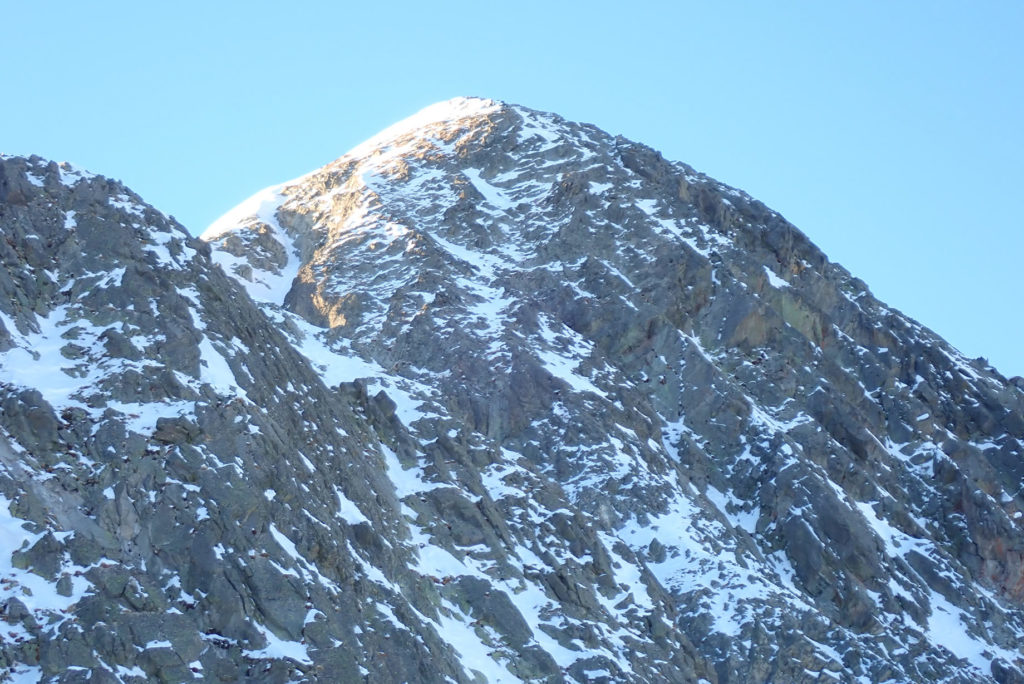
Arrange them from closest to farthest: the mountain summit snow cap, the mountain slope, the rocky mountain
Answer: the rocky mountain
the mountain slope
the mountain summit snow cap

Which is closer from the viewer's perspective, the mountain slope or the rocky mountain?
the rocky mountain

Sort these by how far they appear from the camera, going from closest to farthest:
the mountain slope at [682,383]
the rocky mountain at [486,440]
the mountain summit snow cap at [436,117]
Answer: the rocky mountain at [486,440], the mountain slope at [682,383], the mountain summit snow cap at [436,117]

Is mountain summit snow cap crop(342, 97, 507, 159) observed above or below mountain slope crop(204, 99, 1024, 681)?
above

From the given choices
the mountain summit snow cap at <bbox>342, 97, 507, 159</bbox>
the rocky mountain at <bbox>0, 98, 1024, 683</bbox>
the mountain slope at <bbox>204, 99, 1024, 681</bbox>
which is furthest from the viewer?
the mountain summit snow cap at <bbox>342, 97, 507, 159</bbox>

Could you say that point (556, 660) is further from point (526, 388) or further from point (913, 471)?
point (913, 471)

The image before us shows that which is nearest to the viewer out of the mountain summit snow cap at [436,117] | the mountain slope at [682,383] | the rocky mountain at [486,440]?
the rocky mountain at [486,440]

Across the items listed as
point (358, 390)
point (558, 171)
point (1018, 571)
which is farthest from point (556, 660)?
point (558, 171)

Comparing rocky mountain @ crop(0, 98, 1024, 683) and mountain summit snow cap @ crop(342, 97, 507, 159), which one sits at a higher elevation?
mountain summit snow cap @ crop(342, 97, 507, 159)
